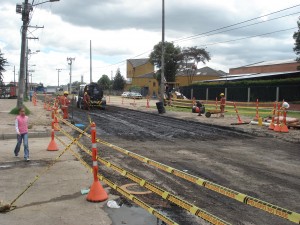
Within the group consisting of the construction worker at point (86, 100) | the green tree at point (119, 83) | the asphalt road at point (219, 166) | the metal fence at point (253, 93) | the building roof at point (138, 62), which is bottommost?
the asphalt road at point (219, 166)

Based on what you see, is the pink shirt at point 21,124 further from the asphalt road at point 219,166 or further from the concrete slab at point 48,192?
the asphalt road at point 219,166

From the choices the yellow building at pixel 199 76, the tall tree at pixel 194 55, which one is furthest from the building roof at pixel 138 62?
the tall tree at pixel 194 55

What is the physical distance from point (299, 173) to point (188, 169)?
2622 mm

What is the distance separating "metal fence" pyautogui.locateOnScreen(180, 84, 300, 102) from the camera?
125 ft

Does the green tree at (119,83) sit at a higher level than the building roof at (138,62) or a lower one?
lower

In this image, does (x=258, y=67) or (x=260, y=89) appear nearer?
(x=260, y=89)

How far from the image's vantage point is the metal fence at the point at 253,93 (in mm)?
38219

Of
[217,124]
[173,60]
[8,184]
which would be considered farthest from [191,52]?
[8,184]

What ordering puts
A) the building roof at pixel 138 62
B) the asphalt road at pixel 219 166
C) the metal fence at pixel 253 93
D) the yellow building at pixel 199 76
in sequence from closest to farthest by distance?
the asphalt road at pixel 219 166
the metal fence at pixel 253 93
the yellow building at pixel 199 76
the building roof at pixel 138 62

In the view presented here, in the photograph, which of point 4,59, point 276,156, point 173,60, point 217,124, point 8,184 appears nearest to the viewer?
point 8,184

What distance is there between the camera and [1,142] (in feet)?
46.5

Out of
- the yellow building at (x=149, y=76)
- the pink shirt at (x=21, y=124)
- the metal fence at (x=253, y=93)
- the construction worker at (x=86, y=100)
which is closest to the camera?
the pink shirt at (x=21, y=124)

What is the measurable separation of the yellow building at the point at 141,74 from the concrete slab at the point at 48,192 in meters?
95.4

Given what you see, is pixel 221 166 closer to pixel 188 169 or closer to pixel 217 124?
pixel 188 169
